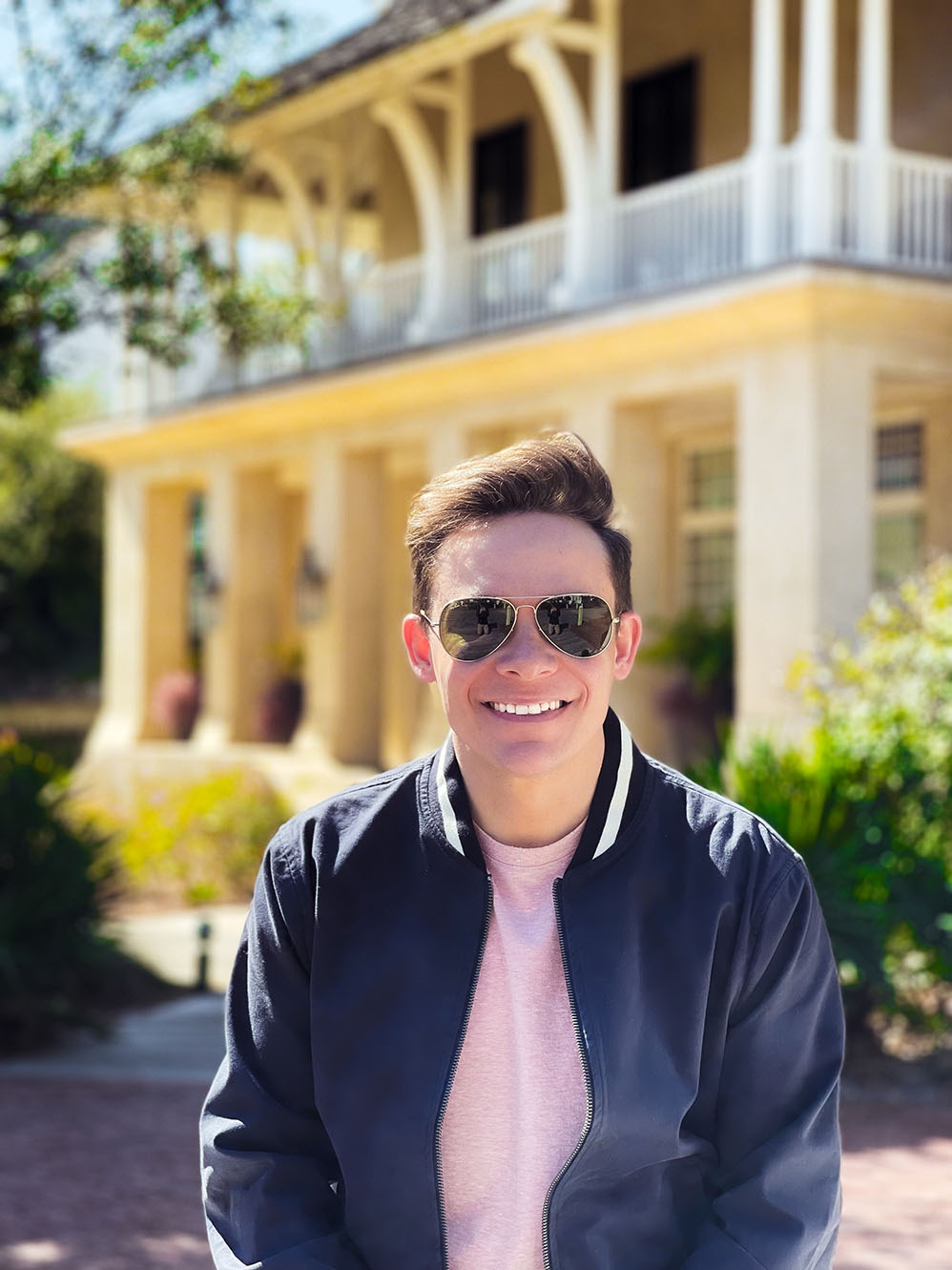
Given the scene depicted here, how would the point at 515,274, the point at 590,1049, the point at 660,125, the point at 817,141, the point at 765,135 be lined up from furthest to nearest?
the point at 660,125
the point at 515,274
the point at 765,135
the point at 817,141
the point at 590,1049

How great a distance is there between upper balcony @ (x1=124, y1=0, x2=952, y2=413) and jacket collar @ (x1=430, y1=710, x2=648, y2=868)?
34.6 ft

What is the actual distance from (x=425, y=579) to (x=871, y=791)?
20.7ft

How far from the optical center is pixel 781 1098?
2287mm

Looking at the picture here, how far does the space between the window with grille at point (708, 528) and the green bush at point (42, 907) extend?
8.56 m

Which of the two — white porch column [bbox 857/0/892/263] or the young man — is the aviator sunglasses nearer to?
the young man

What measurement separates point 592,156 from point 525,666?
1315 cm

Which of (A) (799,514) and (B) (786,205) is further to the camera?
(B) (786,205)

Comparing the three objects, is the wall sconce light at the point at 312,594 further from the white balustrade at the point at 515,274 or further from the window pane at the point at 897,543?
the window pane at the point at 897,543

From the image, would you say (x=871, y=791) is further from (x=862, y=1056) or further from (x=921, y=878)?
(x=862, y=1056)

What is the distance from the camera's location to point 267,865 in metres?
2.41

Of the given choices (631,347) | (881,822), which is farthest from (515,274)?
(881,822)

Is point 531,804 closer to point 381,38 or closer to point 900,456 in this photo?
point 900,456

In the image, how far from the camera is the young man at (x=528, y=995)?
7.33 ft

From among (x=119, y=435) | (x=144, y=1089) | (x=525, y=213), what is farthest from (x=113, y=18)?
(x=119, y=435)
